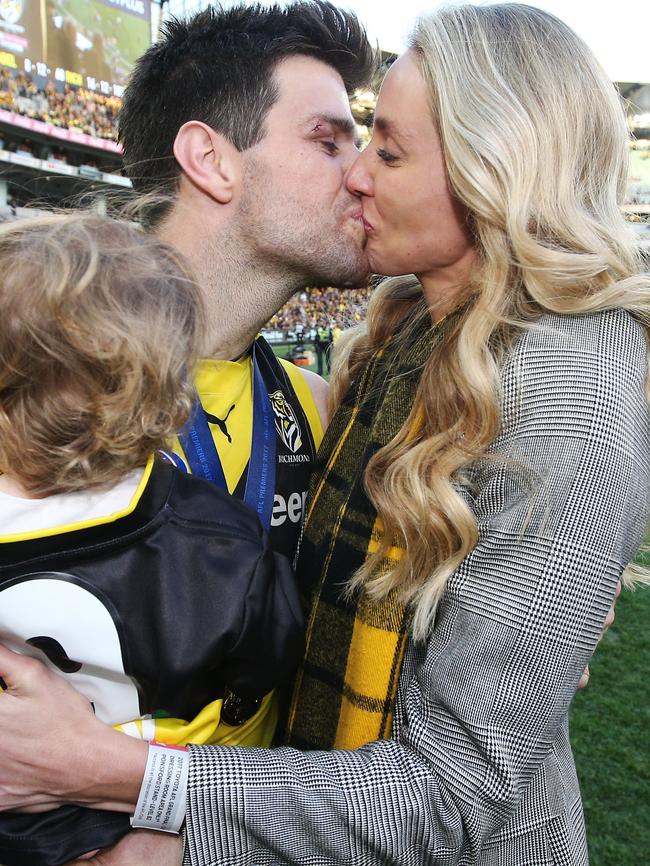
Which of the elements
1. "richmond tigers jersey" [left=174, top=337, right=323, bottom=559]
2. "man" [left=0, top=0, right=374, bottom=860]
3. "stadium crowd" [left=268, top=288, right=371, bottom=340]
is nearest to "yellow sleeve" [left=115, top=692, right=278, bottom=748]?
"richmond tigers jersey" [left=174, top=337, right=323, bottom=559]

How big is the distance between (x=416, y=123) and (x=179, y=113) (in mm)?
1227

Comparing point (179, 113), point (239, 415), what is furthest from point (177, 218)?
point (239, 415)

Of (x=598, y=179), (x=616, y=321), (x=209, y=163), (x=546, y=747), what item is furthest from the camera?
(x=209, y=163)

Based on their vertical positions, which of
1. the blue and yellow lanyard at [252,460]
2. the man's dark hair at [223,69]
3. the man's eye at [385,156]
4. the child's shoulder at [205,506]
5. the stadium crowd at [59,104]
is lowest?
the blue and yellow lanyard at [252,460]

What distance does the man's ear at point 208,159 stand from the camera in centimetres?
250

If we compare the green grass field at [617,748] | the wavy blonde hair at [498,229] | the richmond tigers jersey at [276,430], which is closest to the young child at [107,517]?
the wavy blonde hair at [498,229]

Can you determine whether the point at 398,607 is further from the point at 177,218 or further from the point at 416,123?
the point at 177,218

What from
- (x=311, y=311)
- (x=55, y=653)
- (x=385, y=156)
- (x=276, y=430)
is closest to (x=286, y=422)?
(x=276, y=430)

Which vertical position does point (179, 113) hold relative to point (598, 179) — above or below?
above

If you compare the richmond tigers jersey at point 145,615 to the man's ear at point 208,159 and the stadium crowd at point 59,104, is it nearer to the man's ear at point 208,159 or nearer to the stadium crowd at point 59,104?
the man's ear at point 208,159

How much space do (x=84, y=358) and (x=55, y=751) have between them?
71cm

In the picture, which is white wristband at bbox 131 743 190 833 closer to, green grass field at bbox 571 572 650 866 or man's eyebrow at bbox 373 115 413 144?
man's eyebrow at bbox 373 115 413 144

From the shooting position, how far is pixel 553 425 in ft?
4.47

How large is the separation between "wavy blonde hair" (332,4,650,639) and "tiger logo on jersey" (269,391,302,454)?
0.66m
